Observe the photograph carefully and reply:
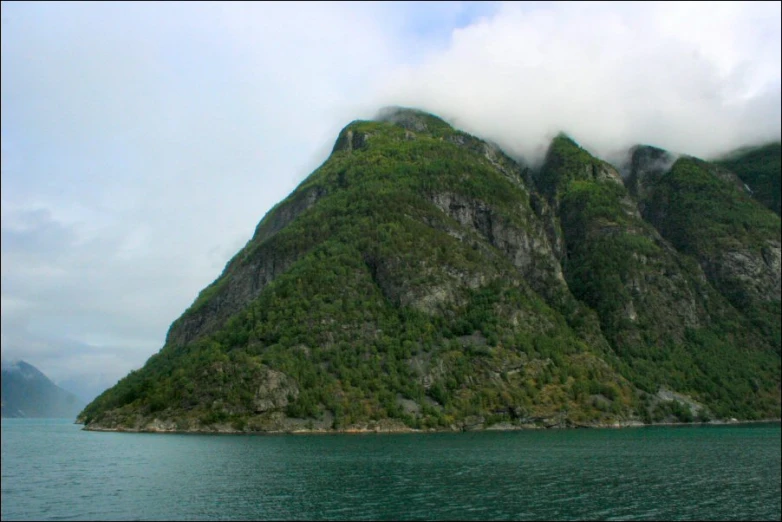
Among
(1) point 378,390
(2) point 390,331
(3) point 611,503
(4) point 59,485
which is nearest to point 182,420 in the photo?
(1) point 378,390

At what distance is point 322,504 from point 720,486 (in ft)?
138

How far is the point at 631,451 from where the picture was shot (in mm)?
109062

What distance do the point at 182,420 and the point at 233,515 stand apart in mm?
105912

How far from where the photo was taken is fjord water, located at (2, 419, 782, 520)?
5694 centimetres

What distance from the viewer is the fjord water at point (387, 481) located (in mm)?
56938

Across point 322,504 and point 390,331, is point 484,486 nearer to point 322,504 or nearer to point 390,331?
point 322,504

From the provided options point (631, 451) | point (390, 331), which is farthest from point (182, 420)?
point (631, 451)

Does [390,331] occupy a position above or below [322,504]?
above

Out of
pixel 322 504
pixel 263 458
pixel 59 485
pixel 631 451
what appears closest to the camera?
pixel 322 504

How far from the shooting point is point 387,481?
240 ft

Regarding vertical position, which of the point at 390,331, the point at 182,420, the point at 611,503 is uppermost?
the point at 390,331

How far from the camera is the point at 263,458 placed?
95375mm

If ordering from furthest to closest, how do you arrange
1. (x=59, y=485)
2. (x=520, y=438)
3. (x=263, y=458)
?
(x=520, y=438), (x=263, y=458), (x=59, y=485)

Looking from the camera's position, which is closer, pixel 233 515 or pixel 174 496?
pixel 233 515
